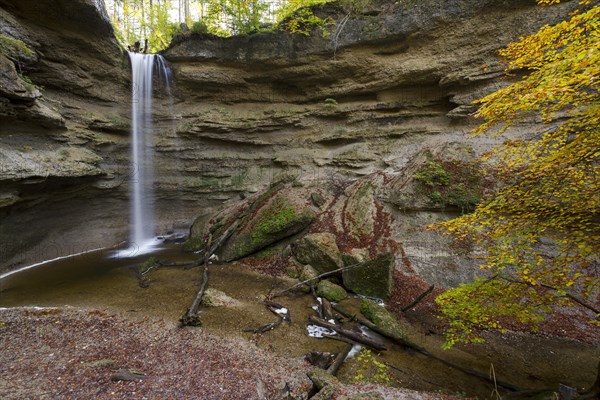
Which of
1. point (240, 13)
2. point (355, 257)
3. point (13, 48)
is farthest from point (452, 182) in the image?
point (13, 48)

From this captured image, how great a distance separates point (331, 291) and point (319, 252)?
166 cm

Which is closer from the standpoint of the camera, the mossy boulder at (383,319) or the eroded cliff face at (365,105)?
the mossy boulder at (383,319)

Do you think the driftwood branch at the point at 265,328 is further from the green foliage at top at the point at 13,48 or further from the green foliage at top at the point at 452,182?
the green foliage at top at the point at 13,48

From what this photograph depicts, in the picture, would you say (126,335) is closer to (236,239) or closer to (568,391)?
(236,239)

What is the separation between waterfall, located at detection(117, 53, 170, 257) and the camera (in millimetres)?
14336

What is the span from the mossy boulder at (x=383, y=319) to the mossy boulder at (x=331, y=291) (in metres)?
0.87

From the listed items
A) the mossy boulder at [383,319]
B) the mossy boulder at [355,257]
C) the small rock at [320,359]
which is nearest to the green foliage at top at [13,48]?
the small rock at [320,359]

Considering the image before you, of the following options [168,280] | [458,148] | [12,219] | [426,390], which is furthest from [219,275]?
[458,148]

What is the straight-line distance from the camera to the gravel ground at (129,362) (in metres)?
4.41

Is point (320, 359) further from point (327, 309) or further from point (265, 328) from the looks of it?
point (327, 309)

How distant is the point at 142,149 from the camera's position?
14.9m

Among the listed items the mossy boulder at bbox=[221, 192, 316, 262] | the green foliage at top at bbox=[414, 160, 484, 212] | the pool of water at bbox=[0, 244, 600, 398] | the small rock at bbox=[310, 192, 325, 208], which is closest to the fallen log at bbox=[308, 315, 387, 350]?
the pool of water at bbox=[0, 244, 600, 398]

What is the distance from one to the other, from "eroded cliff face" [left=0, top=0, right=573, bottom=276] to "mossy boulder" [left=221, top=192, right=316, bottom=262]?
2.96 m

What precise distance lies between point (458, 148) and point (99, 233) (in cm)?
1769
